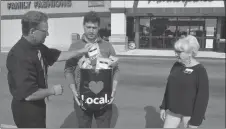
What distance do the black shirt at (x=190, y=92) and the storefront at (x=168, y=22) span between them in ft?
71.1

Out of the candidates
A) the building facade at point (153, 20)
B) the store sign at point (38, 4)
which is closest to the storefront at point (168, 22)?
the building facade at point (153, 20)

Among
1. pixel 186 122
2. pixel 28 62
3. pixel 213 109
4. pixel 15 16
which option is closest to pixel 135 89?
pixel 213 109

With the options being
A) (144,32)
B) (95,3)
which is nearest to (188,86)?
(144,32)

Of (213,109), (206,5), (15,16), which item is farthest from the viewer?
(15,16)

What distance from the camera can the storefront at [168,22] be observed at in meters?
23.1

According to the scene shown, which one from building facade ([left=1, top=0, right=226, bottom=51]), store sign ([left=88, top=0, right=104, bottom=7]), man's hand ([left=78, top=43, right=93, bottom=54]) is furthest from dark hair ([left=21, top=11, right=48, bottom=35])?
store sign ([left=88, top=0, right=104, bottom=7])

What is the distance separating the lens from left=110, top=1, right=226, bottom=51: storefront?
23.1 metres

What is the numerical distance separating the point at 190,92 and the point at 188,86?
7 centimetres

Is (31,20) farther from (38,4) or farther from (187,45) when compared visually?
(38,4)

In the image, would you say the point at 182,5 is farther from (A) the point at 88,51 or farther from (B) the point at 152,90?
(A) the point at 88,51

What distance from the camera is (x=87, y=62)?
8.48ft

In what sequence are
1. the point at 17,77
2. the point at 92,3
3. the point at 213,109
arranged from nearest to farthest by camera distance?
the point at 17,77 < the point at 213,109 < the point at 92,3

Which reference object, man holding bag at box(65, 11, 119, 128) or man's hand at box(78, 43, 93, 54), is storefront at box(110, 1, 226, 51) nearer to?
man holding bag at box(65, 11, 119, 128)

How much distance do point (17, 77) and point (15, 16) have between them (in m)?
31.1
